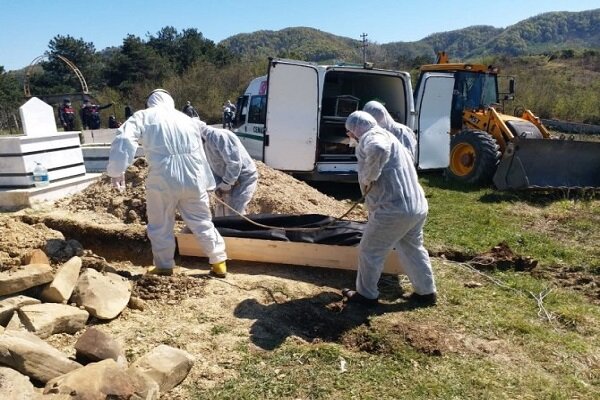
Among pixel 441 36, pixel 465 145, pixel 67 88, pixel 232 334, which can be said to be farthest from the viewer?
pixel 441 36

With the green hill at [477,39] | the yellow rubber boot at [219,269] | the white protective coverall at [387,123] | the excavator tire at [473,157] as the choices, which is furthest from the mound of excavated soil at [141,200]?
the green hill at [477,39]

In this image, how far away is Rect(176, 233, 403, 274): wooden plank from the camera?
490 centimetres

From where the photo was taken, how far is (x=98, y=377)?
8.41 feet

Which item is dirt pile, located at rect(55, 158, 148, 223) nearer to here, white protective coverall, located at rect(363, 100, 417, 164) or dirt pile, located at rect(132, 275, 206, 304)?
dirt pile, located at rect(132, 275, 206, 304)

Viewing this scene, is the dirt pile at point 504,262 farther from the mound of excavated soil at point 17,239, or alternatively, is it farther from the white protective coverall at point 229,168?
the mound of excavated soil at point 17,239

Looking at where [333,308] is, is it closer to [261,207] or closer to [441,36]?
[261,207]

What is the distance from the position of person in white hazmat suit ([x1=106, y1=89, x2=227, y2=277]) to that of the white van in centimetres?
335

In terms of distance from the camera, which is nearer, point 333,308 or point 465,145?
point 333,308

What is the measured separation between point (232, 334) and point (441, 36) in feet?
459

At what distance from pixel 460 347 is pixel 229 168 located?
3.08 meters

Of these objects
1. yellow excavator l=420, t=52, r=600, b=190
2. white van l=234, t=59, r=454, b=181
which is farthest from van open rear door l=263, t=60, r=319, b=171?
yellow excavator l=420, t=52, r=600, b=190

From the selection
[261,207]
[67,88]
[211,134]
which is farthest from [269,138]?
[67,88]

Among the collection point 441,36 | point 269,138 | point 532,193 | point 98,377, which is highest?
point 441,36

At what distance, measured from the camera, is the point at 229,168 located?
5.59 m
